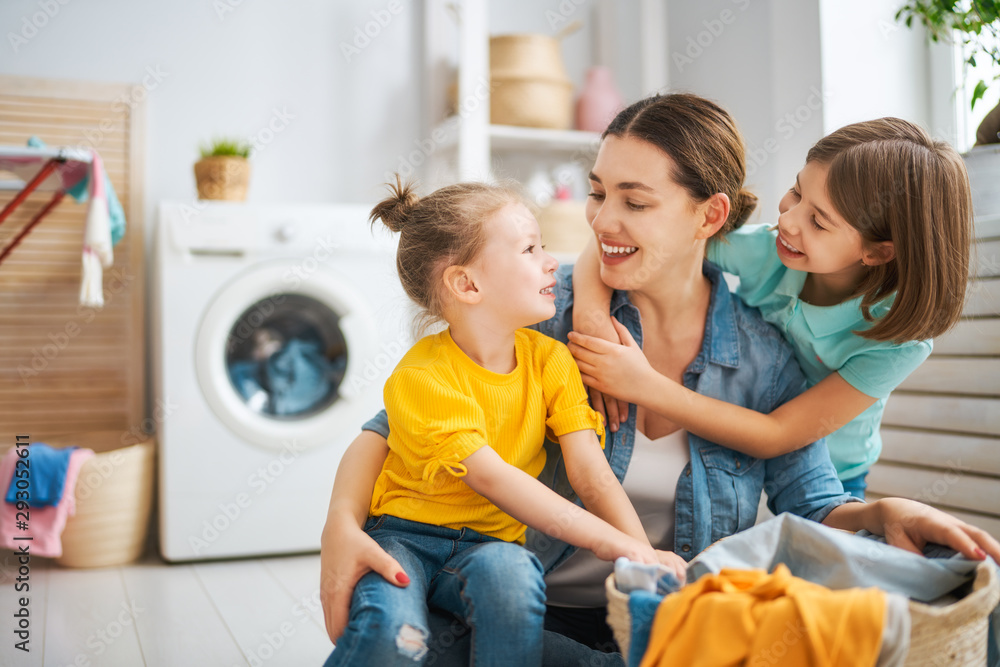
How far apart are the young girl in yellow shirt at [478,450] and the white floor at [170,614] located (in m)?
0.64

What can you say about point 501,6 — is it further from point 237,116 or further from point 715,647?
point 715,647

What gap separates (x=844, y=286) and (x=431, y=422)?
2.27 ft

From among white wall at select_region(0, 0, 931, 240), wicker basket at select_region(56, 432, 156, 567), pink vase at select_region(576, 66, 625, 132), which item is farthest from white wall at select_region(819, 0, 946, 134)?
wicker basket at select_region(56, 432, 156, 567)

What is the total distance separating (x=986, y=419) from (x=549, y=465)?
3.08ft

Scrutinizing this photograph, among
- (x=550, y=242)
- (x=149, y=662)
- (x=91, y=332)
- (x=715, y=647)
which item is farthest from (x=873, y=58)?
(x=91, y=332)

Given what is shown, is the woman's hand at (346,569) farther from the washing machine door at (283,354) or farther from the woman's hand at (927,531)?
the washing machine door at (283,354)

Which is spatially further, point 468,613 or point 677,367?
point 677,367

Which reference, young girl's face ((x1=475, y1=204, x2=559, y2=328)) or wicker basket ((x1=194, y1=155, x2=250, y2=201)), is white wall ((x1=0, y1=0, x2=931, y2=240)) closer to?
wicker basket ((x1=194, y1=155, x2=250, y2=201))

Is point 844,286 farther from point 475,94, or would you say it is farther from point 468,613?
point 475,94

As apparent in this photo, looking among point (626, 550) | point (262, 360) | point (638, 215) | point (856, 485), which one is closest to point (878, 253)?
point (638, 215)

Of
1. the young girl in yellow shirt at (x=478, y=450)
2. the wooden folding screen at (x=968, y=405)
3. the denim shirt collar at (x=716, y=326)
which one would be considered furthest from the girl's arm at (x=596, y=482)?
the wooden folding screen at (x=968, y=405)

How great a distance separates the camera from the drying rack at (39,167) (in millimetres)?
1908

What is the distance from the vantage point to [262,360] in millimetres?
2377

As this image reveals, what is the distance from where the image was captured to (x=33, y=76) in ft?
8.52
